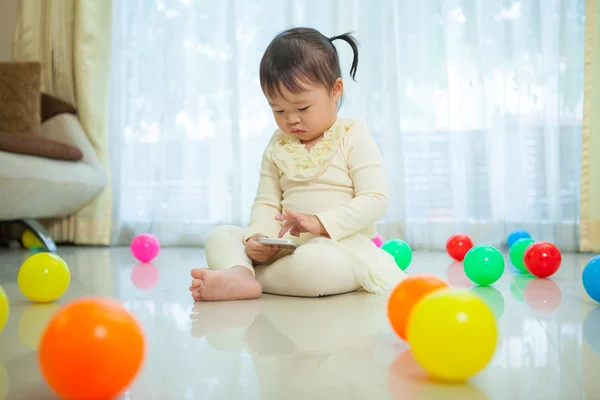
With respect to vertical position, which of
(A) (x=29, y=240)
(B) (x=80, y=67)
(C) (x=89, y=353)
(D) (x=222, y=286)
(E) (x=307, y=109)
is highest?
(B) (x=80, y=67)

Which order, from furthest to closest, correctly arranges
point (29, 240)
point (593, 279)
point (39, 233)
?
point (29, 240), point (39, 233), point (593, 279)

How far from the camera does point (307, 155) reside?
1667 millimetres

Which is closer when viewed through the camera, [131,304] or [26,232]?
[131,304]

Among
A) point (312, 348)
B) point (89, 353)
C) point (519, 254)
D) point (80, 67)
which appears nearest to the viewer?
point (89, 353)

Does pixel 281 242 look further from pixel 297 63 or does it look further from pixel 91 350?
pixel 91 350

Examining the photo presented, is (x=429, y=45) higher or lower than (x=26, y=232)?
higher

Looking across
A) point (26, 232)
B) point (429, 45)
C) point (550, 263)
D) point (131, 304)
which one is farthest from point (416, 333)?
point (26, 232)

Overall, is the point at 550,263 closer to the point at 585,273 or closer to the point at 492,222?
the point at 585,273

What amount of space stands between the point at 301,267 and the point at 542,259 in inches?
30.3

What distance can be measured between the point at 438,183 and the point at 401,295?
5.94ft

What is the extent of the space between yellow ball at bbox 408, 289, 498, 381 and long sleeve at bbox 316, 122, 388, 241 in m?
0.74

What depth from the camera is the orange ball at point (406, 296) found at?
3.17 feet

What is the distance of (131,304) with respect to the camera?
1367 millimetres

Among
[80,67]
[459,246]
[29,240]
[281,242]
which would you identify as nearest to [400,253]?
[459,246]
